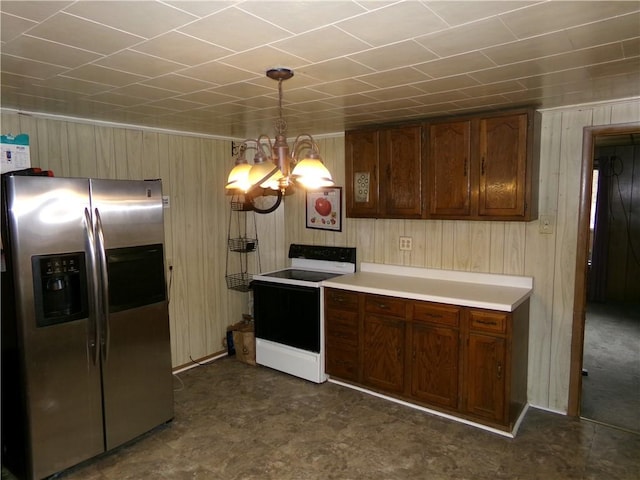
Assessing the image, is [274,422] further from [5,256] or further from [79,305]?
[5,256]

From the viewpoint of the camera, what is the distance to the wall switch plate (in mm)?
3156

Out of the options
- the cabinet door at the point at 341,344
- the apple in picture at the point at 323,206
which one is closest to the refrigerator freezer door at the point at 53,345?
the cabinet door at the point at 341,344

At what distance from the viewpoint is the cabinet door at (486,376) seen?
9.41 ft

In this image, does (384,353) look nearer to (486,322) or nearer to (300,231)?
(486,322)

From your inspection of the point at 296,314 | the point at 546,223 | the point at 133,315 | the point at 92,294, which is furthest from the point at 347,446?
the point at 546,223

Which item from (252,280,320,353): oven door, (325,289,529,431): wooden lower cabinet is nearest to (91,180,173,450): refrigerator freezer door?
(252,280,320,353): oven door

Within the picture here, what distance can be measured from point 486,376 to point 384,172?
68.9 inches

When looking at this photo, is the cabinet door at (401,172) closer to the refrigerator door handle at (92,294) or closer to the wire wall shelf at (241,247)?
the wire wall shelf at (241,247)

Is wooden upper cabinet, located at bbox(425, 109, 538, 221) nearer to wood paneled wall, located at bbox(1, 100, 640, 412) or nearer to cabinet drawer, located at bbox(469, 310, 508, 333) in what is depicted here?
wood paneled wall, located at bbox(1, 100, 640, 412)

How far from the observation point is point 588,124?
117 inches

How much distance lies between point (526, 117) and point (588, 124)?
0.47 m

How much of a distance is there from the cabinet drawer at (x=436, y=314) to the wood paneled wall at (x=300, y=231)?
24.9 inches

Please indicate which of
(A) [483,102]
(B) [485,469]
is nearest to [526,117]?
(A) [483,102]

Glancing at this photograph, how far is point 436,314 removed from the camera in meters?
3.09
